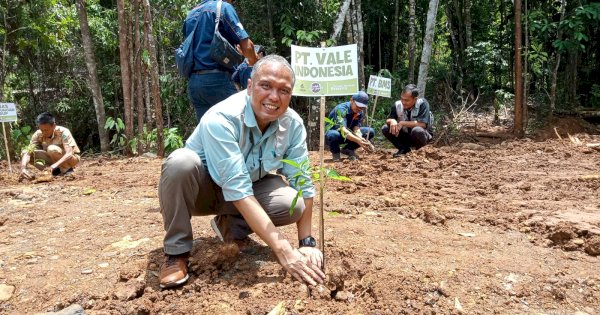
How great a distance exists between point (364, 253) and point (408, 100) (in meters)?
3.87

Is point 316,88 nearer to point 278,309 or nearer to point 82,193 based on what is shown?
point 278,309

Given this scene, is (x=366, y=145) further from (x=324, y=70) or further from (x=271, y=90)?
(x=271, y=90)

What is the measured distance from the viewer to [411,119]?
6.05 m

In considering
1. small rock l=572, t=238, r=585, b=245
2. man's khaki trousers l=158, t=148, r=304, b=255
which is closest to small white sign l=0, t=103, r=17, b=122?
man's khaki trousers l=158, t=148, r=304, b=255

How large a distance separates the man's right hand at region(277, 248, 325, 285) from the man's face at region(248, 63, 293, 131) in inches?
25.1

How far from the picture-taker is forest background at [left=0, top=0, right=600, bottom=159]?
770 centimetres

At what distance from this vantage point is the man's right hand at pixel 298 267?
194 cm

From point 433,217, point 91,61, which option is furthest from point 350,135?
point 91,61

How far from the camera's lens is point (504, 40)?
11547 mm

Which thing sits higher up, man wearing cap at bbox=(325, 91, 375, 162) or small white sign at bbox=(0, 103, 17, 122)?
small white sign at bbox=(0, 103, 17, 122)

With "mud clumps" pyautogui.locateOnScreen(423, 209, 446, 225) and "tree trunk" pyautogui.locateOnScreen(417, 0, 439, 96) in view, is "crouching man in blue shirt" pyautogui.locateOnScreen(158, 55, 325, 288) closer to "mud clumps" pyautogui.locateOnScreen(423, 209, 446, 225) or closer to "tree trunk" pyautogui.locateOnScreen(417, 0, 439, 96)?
"mud clumps" pyautogui.locateOnScreen(423, 209, 446, 225)

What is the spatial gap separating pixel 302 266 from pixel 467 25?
11173mm

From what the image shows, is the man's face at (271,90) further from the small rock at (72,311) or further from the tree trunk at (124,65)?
the tree trunk at (124,65)

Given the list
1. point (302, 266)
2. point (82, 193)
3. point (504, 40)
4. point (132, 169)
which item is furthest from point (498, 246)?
point (504, 40)
